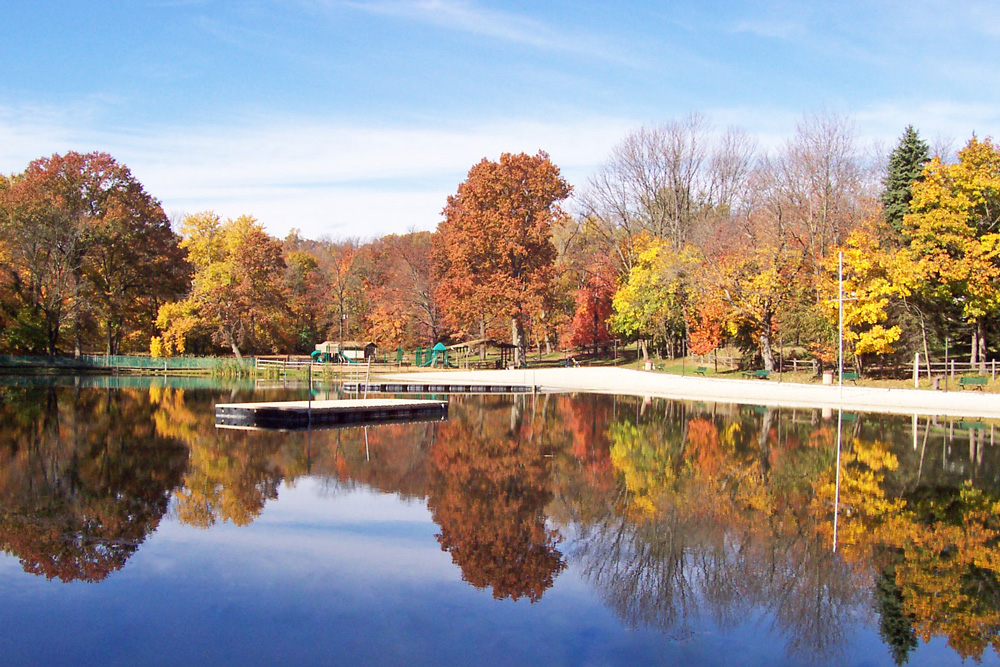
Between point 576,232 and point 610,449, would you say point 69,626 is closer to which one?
point 610,449

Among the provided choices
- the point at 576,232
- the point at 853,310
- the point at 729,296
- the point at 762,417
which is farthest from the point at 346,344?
the point at 762,417

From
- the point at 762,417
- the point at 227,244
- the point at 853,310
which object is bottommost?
the point at 762,417

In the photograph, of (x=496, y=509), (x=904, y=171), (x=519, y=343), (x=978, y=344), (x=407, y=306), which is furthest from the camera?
(x=407, y=306)

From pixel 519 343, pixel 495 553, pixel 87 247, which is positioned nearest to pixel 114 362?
pixel 87 247

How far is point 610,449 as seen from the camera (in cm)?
1997

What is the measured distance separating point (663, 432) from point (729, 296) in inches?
1098

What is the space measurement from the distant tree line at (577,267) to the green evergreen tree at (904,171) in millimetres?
107

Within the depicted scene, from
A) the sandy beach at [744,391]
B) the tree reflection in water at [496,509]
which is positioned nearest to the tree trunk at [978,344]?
the sandy beach at [744,391]

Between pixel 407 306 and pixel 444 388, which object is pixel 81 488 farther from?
pixel 407 306

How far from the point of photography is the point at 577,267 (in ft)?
246

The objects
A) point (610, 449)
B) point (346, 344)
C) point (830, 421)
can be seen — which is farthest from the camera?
point (346, 344)

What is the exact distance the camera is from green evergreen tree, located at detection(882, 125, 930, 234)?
47.1 meters

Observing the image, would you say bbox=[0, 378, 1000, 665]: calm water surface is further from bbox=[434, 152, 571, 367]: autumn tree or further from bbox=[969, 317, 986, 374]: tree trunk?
bbox=[434, 152, 571, 367]: autumn tree

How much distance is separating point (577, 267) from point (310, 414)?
52.4 meters
